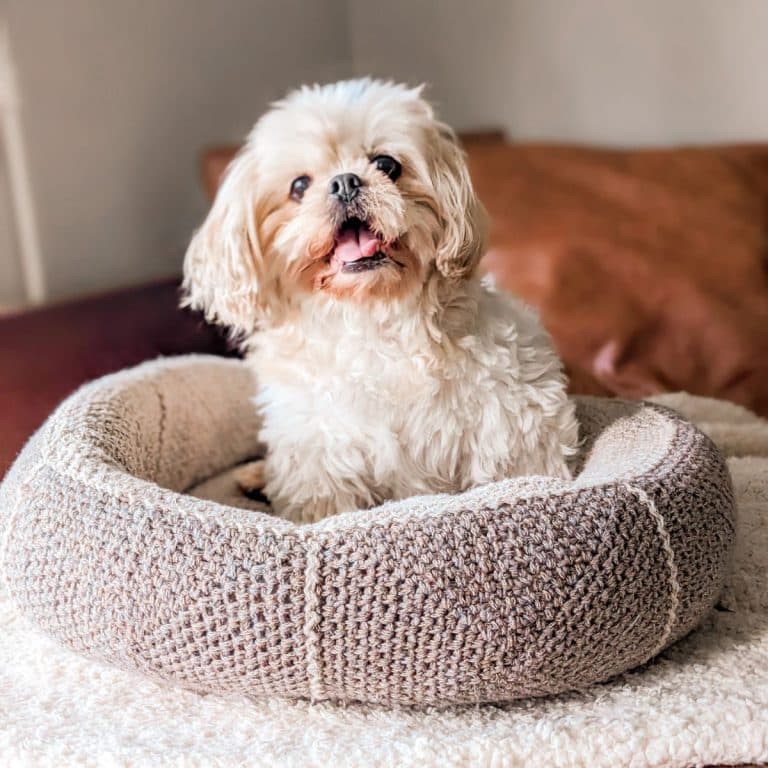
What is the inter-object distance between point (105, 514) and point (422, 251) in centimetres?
46

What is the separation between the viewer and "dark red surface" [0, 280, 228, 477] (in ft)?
4.73

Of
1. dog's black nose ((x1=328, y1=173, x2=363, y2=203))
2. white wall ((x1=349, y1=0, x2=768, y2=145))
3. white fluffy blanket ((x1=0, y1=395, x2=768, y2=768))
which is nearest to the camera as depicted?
white fluffy blanket ((x1=0, y1=395, x2=768, y2=768))

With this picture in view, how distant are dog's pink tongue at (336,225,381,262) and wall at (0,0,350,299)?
1109 millimetres

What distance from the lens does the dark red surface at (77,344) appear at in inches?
56.8

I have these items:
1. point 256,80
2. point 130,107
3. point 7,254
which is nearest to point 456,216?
point 7,254

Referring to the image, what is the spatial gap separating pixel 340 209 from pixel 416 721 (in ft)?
1.77

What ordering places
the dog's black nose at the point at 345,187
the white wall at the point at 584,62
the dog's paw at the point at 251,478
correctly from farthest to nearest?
the white wall at the point at 584,62, the dog's paw at the point at 251,478, the dog's black nose at the point at 345,187

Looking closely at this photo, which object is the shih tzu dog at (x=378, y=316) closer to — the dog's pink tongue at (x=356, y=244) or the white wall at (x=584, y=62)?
the dog's pink tongue at (x=356, y=244)

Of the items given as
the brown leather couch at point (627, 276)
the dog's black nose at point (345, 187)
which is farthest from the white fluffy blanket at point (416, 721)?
the brown leather couch at point (627, 276)

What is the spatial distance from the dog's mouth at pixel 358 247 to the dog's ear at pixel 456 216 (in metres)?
0.08

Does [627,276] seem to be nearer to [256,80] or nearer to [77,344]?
[77,344]

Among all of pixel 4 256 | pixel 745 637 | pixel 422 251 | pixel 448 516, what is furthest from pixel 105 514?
pixel 4 256

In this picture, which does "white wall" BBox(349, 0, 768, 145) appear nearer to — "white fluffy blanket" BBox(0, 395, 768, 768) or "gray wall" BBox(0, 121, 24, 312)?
"gray wall" BBox(0, 121, 24, 312)

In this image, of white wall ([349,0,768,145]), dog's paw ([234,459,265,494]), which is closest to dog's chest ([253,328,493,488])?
dog's paw ([234,459,265,494])
